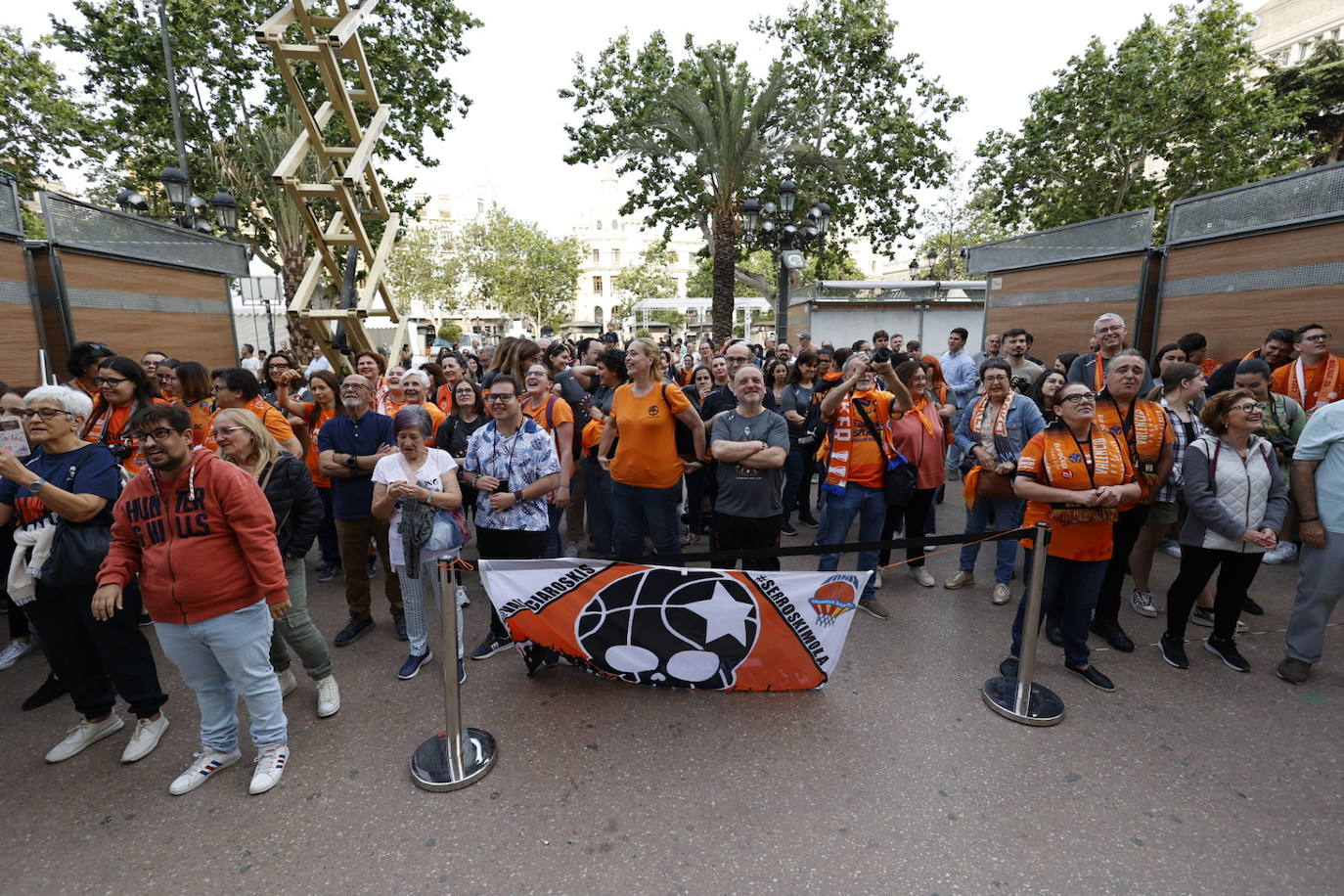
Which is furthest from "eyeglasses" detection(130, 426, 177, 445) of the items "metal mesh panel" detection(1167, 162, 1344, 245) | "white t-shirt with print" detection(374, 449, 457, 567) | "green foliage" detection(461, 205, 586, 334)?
"green foliage" detection(461, 205, 586, 334)

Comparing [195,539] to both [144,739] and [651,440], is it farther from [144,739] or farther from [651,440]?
[651,440]

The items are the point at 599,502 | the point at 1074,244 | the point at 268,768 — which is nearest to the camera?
the point at 268,768

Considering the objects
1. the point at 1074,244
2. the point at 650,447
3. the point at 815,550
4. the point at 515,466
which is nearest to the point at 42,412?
the point at 515,466

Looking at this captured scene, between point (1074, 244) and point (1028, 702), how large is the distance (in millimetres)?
10070

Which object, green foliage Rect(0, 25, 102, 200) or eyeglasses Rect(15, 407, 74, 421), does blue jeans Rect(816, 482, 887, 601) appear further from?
green foliage Rect(0, 25, 102, 200)

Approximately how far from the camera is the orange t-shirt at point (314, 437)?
5.43m

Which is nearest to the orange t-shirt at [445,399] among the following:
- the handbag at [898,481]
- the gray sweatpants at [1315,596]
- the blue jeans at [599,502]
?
the blue jeans at [599,502]

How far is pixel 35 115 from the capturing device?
17.0 metres

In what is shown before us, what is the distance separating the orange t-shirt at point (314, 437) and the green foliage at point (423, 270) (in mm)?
39041

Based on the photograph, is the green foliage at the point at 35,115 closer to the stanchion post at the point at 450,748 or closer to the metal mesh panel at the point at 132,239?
the metal mesh panel at the point at 132,239

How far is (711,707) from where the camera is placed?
369 cm

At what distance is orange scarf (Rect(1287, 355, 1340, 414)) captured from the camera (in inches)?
221

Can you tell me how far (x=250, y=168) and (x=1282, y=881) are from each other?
21.9 m

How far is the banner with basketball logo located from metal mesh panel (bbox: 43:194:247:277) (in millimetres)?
8080
